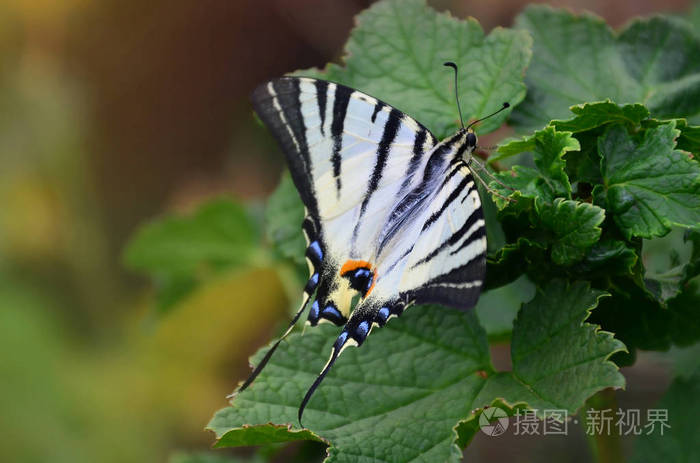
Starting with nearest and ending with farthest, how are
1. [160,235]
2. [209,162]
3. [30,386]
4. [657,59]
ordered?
[657,59] < [160,235] < [30,386] < [209,162]

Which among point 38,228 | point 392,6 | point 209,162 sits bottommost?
point 392,6

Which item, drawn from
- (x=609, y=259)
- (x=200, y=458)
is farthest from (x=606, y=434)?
(x=200, y=458)

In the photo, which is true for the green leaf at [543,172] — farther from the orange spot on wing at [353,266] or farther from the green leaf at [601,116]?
the orange spot on wing at [353,266]

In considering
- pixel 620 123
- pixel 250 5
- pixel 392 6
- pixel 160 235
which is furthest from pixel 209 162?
pixel 620 123

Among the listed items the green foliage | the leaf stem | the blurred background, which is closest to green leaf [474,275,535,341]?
the green foliage

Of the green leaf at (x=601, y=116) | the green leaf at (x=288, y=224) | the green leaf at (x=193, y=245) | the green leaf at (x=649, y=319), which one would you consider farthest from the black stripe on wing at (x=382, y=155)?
the green leaf at (x=193, y=245)

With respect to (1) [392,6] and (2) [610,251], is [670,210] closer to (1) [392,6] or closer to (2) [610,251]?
(2) [610,251]
